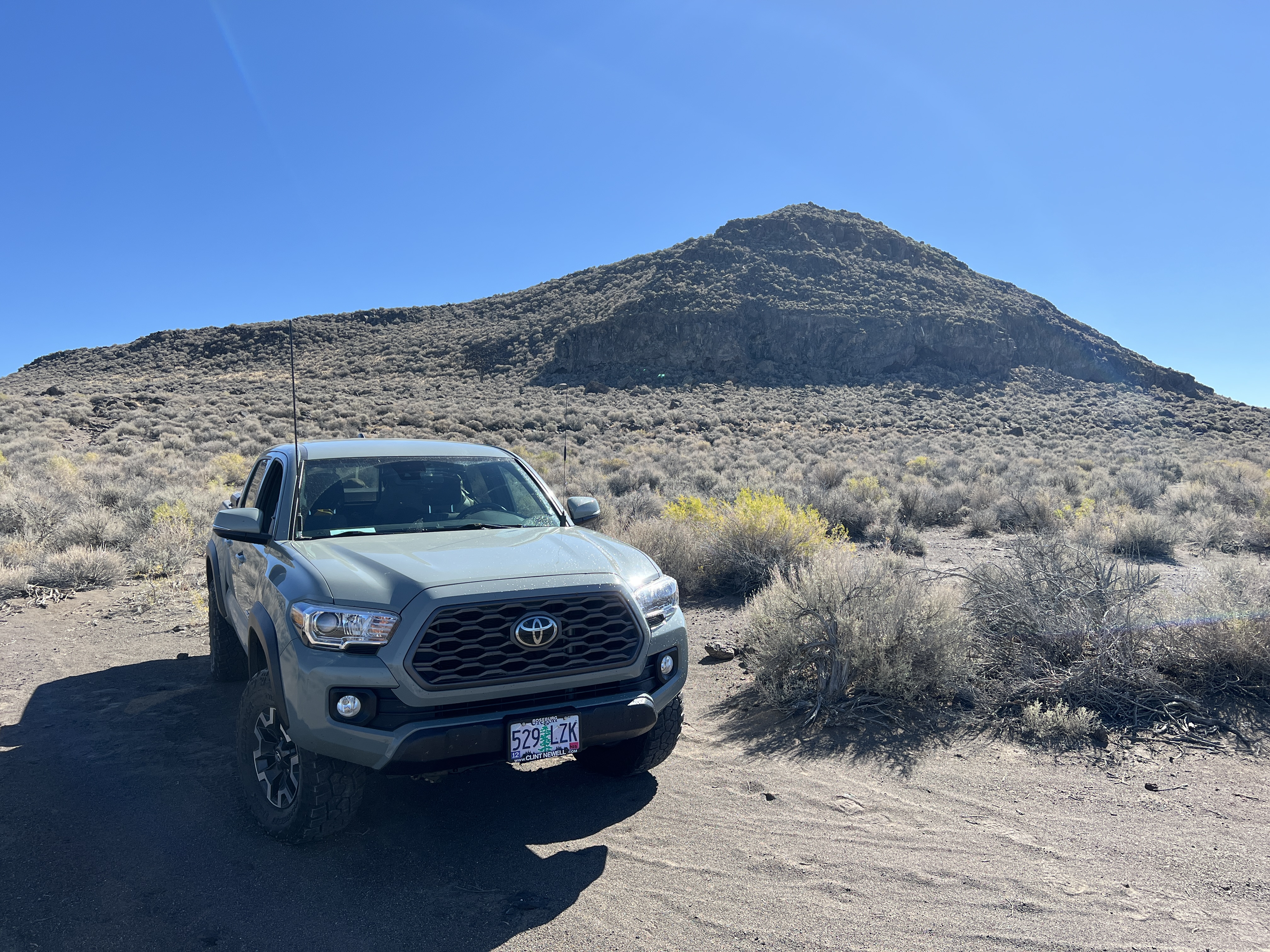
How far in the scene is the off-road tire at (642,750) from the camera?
394 centimetres

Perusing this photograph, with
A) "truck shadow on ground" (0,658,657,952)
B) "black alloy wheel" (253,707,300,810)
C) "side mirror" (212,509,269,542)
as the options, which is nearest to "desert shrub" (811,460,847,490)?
"truck shadow on ground" (0,658,657,952)

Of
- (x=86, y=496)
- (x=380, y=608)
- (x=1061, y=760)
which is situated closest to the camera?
(x=380, y=608)

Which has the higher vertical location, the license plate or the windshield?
the windshield

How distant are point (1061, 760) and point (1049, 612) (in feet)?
4.55

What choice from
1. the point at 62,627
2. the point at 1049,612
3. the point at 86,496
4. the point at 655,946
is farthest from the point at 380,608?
the point at 86,496

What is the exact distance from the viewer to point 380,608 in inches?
127

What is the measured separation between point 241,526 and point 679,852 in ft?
9.15

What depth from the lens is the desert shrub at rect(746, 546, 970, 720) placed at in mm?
5316

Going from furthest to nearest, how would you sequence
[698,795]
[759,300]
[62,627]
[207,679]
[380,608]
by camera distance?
[759,300], [62,627], [207,679], [698,795], [380,608]

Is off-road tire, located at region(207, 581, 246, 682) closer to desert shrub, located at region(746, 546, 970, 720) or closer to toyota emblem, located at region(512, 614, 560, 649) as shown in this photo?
toyota emblem, located at region(512, 614, 560, 649)

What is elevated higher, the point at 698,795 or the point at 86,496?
the point at 86,496

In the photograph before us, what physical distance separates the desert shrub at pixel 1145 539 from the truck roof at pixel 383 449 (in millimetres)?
10042

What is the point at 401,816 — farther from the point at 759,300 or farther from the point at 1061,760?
the point at 759,300

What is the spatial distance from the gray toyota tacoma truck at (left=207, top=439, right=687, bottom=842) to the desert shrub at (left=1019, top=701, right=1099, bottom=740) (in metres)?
2.45
